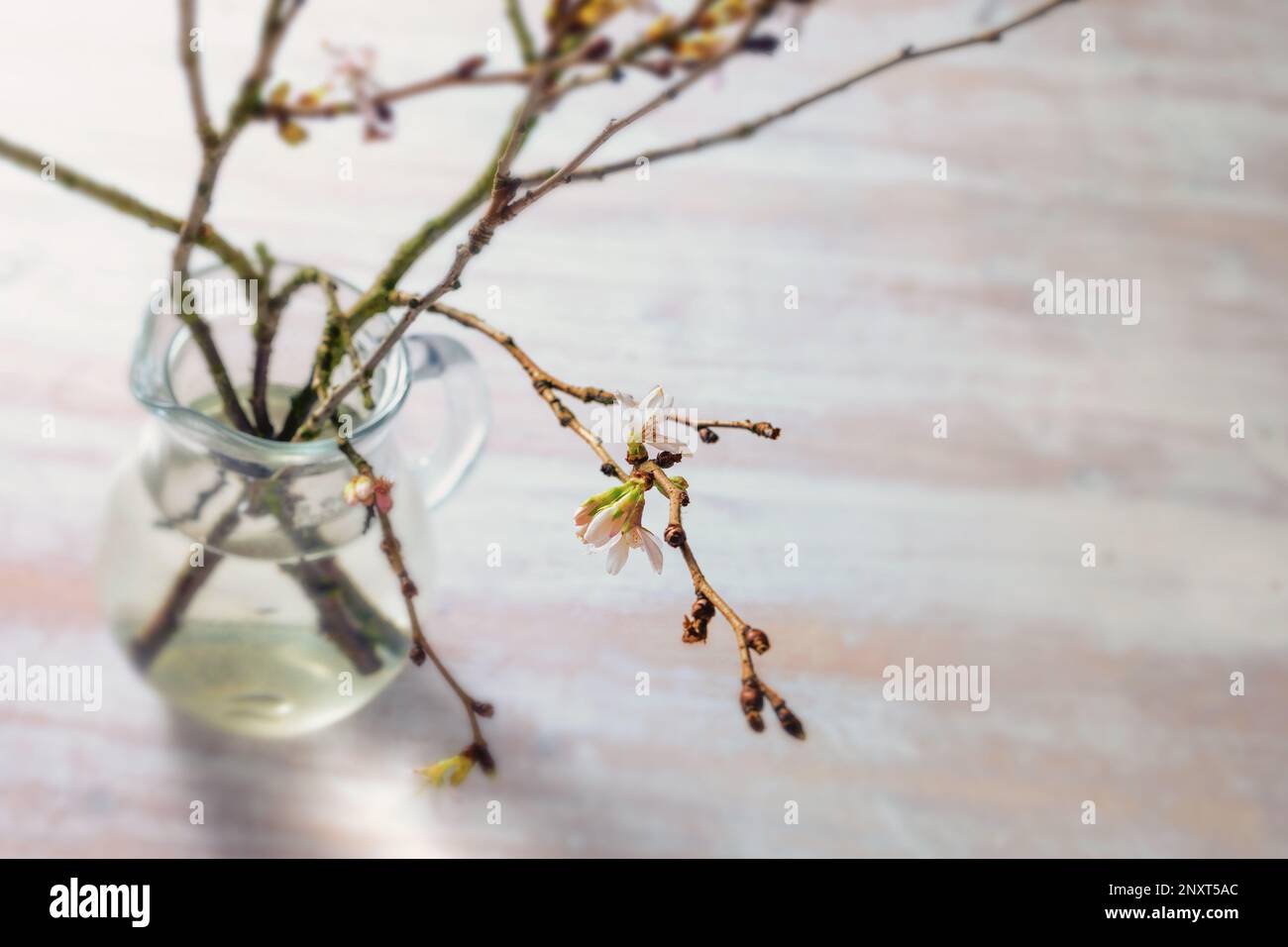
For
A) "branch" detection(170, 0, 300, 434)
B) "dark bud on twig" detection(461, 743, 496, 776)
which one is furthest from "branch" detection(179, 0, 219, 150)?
"dark bud on twig" detection(461, 743, 496, 776)

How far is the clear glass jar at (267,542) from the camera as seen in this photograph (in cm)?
54

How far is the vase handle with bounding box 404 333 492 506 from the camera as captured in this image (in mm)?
570

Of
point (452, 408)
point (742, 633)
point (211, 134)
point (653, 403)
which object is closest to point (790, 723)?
point (742, 633)

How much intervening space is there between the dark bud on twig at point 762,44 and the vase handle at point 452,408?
0.90 ft

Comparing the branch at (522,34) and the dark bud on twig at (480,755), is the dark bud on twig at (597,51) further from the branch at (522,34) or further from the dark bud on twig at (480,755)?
the dark bud on twig at (480,755)

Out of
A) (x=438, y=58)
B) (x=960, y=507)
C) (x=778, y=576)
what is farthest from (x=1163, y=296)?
(x=438, y=58)

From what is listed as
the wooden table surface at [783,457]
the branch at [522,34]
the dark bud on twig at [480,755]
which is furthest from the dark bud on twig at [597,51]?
the wooden table surface at [783,457]

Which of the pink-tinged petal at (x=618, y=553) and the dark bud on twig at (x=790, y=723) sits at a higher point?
the pink-tinged petal at (x=618, y=553)

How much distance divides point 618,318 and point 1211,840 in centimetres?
51

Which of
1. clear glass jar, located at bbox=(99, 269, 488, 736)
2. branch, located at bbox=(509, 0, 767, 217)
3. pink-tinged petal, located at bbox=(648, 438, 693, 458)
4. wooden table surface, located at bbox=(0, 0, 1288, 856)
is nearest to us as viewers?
branch, located at bbox=(509, 0, 767, 217)

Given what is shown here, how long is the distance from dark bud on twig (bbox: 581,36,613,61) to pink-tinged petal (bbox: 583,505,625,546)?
130mm

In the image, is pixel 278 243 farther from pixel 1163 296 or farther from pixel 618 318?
pixel 1163 296

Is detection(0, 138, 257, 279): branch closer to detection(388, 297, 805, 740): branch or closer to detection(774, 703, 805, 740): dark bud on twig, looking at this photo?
detection(388, 297, 805, 740): branch
